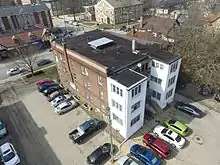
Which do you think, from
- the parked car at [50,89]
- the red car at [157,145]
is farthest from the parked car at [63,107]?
the red car at [157,145]

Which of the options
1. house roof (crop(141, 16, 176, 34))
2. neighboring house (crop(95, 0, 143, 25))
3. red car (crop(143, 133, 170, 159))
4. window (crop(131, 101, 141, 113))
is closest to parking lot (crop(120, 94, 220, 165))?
red car (crop(143, 133, 170, 159))

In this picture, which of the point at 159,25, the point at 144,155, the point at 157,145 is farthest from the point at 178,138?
the point at 159,25

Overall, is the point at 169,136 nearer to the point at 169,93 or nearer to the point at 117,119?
the point at 117,119

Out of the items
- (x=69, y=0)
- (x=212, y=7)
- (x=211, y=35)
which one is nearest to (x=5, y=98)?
(x=211, y=35)

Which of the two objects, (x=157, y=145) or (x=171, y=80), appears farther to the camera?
(x=171, y=80)

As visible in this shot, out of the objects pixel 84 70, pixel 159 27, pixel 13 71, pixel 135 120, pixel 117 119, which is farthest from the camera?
pixel 159 27

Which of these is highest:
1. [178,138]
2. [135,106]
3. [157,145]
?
[135,106]

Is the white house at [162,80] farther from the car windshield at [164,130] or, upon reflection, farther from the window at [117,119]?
the window at [117,119]
